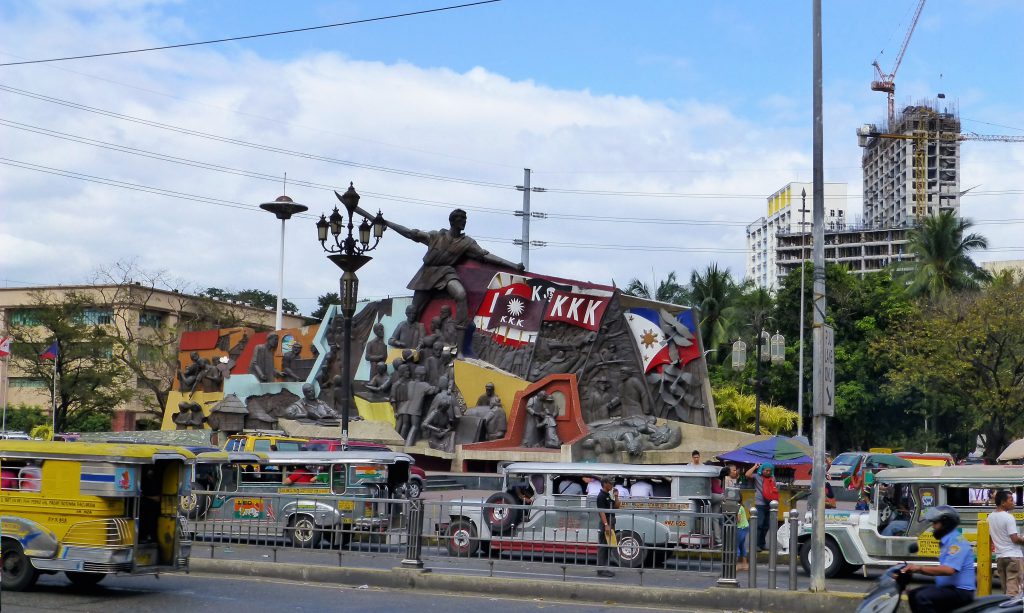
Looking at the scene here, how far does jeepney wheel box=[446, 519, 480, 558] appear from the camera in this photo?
1589 cm

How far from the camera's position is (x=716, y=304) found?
72.2 m

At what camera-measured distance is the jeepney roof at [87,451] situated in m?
13.7

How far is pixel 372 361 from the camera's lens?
42.5m

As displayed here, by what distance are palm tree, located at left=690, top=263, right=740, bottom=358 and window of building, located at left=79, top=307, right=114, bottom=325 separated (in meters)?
35.7

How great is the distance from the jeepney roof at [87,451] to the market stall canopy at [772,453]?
44.9ft

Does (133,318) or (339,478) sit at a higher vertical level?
(133,318)

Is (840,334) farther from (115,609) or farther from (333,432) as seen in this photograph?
(115,609)

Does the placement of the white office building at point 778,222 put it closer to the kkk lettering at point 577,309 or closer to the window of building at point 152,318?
the window of building at point 152,318

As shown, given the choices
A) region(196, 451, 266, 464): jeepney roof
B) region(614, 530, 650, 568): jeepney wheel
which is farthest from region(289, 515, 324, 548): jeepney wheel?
region(196, 451, 266, 464): jeepney roof

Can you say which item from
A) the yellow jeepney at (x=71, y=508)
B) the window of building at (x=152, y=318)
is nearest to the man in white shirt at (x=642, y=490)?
the yellow jeepney at (x=71, y=508)

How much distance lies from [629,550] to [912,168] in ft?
Result: 496

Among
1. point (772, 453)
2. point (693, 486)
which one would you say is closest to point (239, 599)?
point (693, 486)

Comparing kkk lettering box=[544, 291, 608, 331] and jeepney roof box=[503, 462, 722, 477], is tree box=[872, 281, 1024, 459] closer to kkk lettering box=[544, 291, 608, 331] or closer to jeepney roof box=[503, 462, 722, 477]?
kkk lettering box=[544, 291, 608, 331]

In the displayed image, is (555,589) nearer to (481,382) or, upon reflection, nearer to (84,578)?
(84,578)
